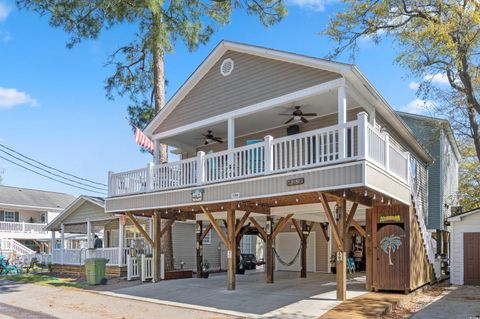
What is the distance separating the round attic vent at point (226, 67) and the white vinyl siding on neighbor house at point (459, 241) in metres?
9.60

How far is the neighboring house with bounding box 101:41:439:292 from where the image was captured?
11.2m

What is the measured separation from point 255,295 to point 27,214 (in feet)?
110

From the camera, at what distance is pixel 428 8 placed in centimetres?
1822

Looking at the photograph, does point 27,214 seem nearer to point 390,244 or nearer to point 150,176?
point 150,176

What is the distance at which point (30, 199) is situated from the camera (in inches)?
1583

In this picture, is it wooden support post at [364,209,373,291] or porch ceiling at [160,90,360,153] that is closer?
porch ceiling at [160,90,360,153]

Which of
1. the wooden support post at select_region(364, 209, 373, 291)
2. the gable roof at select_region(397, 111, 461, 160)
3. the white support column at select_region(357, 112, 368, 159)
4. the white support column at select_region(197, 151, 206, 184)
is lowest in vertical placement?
the wooden support post at select_region(364, 209, 373, 291)

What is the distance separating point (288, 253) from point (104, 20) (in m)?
13.6

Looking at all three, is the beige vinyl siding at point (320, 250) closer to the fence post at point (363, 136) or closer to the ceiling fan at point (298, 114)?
the ceiling fan at point (298, 114)

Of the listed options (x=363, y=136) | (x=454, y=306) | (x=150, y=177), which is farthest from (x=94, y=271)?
(x=454, y=306)

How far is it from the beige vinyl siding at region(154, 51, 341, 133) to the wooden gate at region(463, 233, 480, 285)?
8.62m

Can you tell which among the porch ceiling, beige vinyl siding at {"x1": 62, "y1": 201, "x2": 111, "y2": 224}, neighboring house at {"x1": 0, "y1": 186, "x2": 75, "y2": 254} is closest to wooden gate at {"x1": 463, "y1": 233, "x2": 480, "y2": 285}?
the porch ceiling

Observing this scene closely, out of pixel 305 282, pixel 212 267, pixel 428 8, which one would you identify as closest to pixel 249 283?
pixel 305 282

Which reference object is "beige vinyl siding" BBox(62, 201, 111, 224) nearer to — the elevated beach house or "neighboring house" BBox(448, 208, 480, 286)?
the elevated beach house
